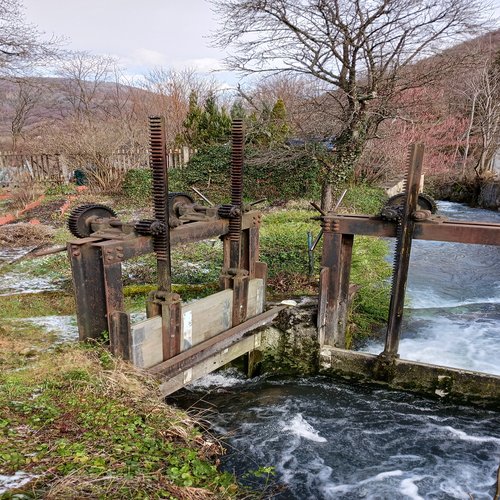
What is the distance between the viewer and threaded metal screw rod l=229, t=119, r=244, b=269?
543 cm

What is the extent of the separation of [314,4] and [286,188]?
734 centimetres

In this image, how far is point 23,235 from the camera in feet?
38.9

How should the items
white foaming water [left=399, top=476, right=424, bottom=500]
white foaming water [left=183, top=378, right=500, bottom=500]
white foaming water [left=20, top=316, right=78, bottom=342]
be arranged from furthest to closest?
1. white foaming water [left=20, top=316, right=78, bottom=342]
2. white foaming water [left=183, top=378, right=500, bottom=500]
3. white foaming water [left=399, top=476, right=424, bottom=500]

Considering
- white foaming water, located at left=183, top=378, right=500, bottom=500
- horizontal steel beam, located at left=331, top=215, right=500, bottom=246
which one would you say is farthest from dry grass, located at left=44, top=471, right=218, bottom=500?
horizontal steel beam, located at left=331, top=215, right=500, bottom=246

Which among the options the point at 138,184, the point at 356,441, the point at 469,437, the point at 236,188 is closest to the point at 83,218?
the point at 236,188

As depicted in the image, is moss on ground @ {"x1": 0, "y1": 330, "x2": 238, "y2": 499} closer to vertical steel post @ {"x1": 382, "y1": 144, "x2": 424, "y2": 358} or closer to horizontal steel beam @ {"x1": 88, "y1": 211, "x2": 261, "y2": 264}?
horizontal steel beam @ {"x1": 88, "y1": 211, "x2": 261, "y2": 264}

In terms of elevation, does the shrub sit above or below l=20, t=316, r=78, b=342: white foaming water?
above

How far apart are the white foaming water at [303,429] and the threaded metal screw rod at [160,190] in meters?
2.12

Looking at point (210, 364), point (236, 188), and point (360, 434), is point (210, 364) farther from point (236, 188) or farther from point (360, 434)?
point (236, 188)

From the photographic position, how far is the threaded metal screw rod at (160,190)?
4383mm

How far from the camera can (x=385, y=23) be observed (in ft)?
36.7

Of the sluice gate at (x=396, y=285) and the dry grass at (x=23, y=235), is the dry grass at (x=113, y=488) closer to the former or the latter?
the sluice gate at (x=396, y=285)

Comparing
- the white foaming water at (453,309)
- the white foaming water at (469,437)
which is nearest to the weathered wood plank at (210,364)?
the white foaming water at (453,309)

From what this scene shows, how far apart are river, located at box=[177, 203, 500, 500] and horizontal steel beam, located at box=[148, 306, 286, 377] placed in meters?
0.55
